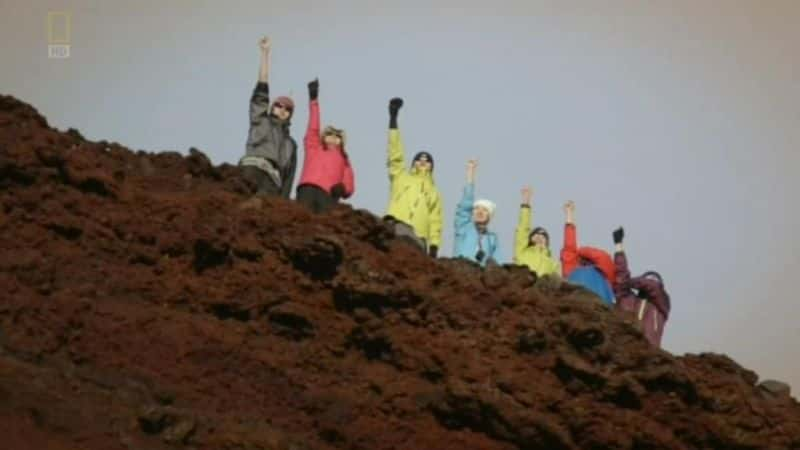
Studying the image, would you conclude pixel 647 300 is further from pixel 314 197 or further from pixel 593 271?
pixel 314 197

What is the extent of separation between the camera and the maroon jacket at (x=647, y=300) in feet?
53.8

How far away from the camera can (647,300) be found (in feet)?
54.4

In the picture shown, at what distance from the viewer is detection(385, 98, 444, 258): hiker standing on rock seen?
15.9 metres

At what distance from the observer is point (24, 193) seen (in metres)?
12.6

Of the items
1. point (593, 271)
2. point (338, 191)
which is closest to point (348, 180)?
point (338, 191)

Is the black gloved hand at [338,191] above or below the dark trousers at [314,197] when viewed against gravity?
above

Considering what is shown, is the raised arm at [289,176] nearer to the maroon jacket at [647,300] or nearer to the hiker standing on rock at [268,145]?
the hiker standing on rock at [268,145]

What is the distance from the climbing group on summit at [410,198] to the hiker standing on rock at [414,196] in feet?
0.04

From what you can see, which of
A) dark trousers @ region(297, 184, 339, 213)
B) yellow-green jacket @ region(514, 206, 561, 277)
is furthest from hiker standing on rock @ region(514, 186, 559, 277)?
dark trousers @ region(297, 184, 339, 213)

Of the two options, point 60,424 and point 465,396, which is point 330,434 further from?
point 60,424

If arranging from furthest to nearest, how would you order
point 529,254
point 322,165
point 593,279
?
1. point 529,254
2. point 593,279
3. point 322,165

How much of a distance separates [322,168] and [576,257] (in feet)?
13.0

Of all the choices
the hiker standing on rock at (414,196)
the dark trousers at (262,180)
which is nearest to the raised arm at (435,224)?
the hiker standing on rock at (414,196)

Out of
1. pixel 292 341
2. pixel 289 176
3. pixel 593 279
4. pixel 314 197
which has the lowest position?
pixel 292 341
